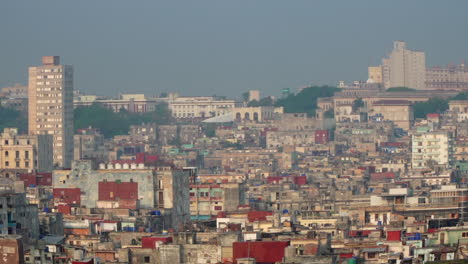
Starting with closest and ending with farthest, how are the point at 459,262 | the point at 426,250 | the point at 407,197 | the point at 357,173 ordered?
1. the point at 459,262
2. the point at 426,250
3. the point at 407,197
4. the point at 357,173

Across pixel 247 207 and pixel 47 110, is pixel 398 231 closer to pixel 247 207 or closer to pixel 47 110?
pixel 247 207

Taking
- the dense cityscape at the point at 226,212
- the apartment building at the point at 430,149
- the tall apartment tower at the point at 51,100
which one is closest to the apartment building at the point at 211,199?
the dense cityscape at the point at 226,212

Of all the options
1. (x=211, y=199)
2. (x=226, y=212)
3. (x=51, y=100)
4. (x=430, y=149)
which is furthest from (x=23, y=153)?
(x=51, y=100)

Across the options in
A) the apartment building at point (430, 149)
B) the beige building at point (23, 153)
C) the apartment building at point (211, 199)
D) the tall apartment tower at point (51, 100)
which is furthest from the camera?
the tall apartment tower at point (51, 100)

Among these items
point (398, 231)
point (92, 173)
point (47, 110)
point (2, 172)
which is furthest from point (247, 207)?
point (47, 110)

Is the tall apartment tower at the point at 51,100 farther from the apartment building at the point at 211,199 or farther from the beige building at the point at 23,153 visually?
the apartment building at the point at 211,199

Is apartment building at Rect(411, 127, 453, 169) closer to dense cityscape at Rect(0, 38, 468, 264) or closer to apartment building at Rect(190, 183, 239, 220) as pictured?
dense cityscape at Rect(0, 38, 468, 264)
